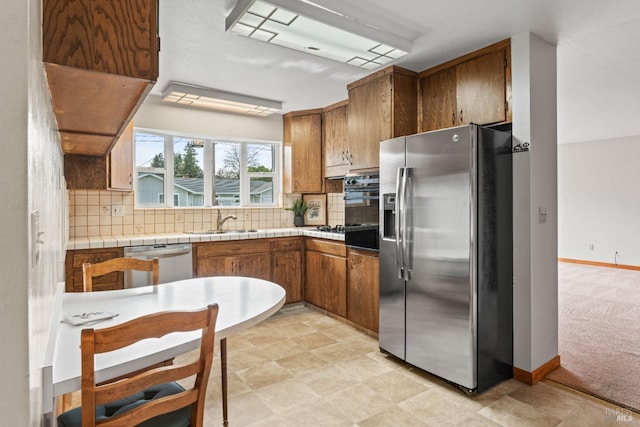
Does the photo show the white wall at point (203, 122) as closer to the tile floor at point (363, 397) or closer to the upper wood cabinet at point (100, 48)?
the tile floor at point (363, 397)

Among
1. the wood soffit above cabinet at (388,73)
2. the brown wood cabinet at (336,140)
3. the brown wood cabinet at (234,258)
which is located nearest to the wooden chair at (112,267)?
the brown wood cabinet at (234,258)

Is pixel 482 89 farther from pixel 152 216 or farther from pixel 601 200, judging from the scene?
pixel 601 200

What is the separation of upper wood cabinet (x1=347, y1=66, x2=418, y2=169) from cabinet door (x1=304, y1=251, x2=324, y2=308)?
4.04ft

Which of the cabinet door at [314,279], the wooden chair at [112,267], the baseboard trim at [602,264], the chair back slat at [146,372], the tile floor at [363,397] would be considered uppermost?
the wooden chair at [112,267]

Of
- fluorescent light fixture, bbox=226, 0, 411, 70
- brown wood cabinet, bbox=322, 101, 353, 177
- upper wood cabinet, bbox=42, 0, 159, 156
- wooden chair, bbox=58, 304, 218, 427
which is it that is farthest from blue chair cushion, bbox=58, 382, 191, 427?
brown wood cabinet, bbox=322, 101, 353, 177

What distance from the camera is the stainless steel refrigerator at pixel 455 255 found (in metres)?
2.52

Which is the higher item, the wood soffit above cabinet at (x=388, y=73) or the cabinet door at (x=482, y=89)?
the wood soffit above cabinet at (x=388, y=73)

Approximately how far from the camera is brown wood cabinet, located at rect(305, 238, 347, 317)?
3963 mm

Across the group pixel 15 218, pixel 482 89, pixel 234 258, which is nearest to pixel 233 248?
pixel 234 258

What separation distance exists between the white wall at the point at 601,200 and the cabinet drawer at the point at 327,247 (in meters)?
6.30

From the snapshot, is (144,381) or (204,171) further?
(204,171)

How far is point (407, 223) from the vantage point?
2.88 meters

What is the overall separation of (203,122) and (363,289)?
2745mm

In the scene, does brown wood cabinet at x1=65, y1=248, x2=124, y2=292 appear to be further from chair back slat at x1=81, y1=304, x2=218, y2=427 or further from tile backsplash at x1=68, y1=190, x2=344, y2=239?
chair back slat at x1=81, y1=304, x2=218, y2=427
